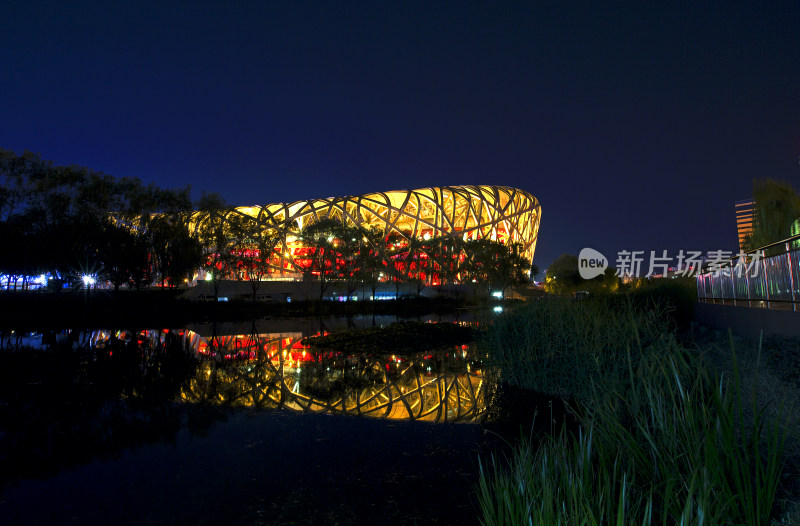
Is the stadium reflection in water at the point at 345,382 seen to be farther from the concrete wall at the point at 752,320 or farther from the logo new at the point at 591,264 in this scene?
the logo new at the point at 591,264

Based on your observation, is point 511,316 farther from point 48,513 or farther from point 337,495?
point 48,513

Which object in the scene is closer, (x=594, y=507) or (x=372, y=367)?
(x=594, y=507)

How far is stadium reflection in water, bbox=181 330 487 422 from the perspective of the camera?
7.76m

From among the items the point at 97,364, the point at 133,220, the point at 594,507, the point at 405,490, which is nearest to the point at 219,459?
the point at 405,490

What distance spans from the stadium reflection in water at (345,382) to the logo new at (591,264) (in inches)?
1968

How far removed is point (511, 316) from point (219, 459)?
21.9 feet

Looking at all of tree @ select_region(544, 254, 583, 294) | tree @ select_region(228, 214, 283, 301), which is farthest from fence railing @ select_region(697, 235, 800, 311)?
tree @ select_region(544, 254, 583, 294)

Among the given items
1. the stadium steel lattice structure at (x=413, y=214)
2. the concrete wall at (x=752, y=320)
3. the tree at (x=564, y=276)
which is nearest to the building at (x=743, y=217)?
the concrete wall at (x=752, y=320)

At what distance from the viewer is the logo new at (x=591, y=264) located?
2346 inches

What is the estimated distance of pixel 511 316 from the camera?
416 inches

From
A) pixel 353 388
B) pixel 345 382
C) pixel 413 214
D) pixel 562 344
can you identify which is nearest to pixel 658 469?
pixel 562 344

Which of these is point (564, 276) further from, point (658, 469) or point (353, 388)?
point (658, 469)

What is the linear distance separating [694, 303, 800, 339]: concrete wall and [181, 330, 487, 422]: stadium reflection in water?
4.76m

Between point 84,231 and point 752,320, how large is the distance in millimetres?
27046
